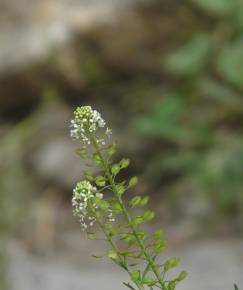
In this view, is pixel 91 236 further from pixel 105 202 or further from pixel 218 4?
pixel 218 4

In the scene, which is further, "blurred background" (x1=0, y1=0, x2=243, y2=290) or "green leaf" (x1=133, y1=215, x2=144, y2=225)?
"blurred background" (x1=0, y1=0, x2=243, y2=290)

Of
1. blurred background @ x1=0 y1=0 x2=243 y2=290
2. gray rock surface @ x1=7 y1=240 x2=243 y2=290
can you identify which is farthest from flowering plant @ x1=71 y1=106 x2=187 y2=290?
gray rock surface @ x1=7 y1=240 x2=243 y2=290

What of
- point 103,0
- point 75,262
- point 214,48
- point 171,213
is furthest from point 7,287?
point 103,0

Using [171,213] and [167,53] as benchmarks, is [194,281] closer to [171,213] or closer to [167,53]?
[171,213]

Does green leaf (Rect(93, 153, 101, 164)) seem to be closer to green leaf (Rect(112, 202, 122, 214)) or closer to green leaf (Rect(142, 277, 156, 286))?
green leaf (Rect(112, 202, 122, 214))

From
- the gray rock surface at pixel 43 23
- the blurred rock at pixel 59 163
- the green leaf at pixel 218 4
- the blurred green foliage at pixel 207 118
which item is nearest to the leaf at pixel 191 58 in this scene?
the blurred green foliage at pixel 207 118

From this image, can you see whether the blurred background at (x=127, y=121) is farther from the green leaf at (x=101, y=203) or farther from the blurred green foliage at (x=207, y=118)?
the green leaf at (x=101, y=203)

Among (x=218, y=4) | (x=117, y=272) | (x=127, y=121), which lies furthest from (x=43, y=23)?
(x=117, y=272)
